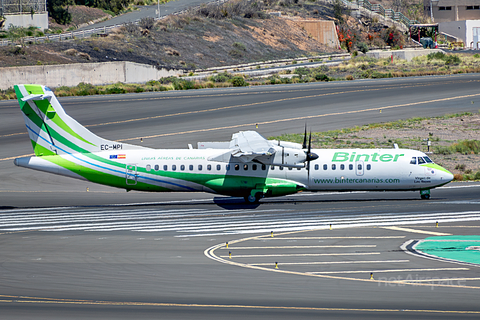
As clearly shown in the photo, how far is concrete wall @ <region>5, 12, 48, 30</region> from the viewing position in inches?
3885

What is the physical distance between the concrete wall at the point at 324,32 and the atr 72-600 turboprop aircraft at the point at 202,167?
8545 centimetres

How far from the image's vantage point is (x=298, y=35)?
112062mm

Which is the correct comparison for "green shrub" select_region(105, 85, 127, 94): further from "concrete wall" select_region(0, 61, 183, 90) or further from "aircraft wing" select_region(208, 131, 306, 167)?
"aircraft wing" select_region(208, 131, 306, 167)

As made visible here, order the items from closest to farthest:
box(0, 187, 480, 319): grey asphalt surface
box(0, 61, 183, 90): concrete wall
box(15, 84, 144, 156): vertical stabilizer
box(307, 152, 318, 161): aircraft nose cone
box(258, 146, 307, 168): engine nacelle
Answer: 1. box(0, 187, 480, 319): grey asphalt surface
2. box(258, 146, 307, 168): engine nacelle
3. box(307, 152, 318, 161): aircraft nose cone
4. box(15, 84, 144, 156): vertical stabilizer
5. box(0, 61, 183, 90): concrete wall

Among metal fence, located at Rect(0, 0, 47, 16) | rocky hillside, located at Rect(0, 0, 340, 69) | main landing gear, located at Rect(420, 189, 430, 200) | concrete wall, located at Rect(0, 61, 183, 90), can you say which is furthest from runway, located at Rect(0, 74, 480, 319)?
metal fence, located at Rect(0, 0, 47, 16)

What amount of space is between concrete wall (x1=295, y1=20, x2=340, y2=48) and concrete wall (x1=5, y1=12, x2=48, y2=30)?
48.9 m

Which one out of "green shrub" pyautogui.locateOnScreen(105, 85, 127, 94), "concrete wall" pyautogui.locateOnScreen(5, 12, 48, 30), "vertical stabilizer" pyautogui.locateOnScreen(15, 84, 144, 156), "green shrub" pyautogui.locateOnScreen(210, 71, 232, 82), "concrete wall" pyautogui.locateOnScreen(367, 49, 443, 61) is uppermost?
"concrete wall" pyautogui.locateOnScreen(5, 12, 48, 30)

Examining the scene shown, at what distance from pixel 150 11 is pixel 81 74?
48099mm

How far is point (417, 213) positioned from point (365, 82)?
160ft

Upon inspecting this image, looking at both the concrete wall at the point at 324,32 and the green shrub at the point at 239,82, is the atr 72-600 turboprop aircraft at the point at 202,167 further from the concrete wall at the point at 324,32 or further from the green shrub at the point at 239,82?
the concrete wall at the point at 324,32

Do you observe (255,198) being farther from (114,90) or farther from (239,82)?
(239,82)

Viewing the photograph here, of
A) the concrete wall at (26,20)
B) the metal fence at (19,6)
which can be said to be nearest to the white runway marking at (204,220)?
the concrete wall at (26,20)

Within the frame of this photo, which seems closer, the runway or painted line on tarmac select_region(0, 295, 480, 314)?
painted line on tarmac select_region(0, 295, 480, 314)

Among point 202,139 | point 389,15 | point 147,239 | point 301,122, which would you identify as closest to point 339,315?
point 147,239
